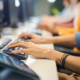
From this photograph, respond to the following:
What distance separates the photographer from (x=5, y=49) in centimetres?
64

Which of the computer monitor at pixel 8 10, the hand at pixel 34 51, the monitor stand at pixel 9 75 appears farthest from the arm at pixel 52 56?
the computer monitor at pixel 8 10

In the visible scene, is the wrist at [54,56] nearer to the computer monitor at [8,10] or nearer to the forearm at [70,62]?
the forearm at [70,62]

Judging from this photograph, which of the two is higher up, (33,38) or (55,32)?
(33,38)

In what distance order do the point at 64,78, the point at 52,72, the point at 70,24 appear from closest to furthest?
the point at 52,72
the point at 64,78
the point at 70,24

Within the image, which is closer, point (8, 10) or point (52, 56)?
point (52, 56)

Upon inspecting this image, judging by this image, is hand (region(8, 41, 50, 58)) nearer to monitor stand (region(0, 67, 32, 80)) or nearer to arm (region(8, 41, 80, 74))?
arm (region(8, 41, 80, 74))

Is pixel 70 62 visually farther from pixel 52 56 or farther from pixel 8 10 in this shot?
pixel 8 10

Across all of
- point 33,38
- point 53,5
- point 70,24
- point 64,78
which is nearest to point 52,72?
point 64,78

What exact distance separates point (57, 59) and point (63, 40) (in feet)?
1.46

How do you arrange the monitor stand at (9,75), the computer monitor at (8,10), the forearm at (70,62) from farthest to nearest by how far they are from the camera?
the computer monitor at (8,10), the forearm at (70,62), the monitor stand at (9,75)

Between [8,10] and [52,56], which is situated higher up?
[8,10]

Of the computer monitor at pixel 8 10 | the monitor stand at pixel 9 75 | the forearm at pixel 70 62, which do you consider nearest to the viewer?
the monitor stand at pixel 9 75

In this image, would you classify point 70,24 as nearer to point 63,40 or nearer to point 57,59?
point 63,40

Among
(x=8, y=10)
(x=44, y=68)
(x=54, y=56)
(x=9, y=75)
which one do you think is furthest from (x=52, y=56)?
(x=8, y=10)
